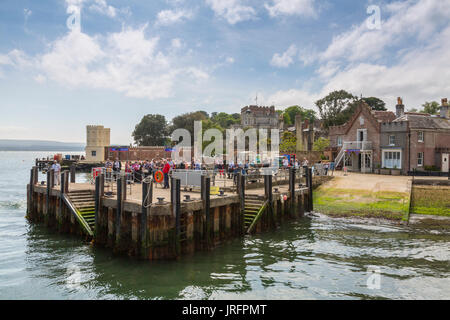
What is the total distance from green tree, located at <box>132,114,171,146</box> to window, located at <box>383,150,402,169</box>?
2830 inches

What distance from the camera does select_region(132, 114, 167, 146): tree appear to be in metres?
101

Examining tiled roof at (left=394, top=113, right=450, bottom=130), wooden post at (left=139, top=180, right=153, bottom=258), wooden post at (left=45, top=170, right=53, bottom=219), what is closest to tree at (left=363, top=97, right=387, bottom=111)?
tiled roof at (left=394, top=113, right=450, bottom=130)

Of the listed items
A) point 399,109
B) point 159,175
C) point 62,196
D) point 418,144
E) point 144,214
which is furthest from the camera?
Answer: point 399,109

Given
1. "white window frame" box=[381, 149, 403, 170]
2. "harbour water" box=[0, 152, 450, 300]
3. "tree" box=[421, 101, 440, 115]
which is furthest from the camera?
"tree" box=[421, 101, 440, 115]

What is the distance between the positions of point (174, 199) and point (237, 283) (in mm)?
4114

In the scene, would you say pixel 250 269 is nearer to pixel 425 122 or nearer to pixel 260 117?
pixel 425 122

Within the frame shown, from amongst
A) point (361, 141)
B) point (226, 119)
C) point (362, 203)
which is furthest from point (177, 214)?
point (226, 119)

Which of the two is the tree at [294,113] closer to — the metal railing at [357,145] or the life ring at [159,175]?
the metal railing at [357,145]

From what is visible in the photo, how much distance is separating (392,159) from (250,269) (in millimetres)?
31153

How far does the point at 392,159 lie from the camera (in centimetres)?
3841

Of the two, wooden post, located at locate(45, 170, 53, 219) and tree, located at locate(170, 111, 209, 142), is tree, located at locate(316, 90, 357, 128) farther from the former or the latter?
wooden post, located at locate(45, 170, 53, 219)

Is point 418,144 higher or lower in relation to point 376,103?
lower
